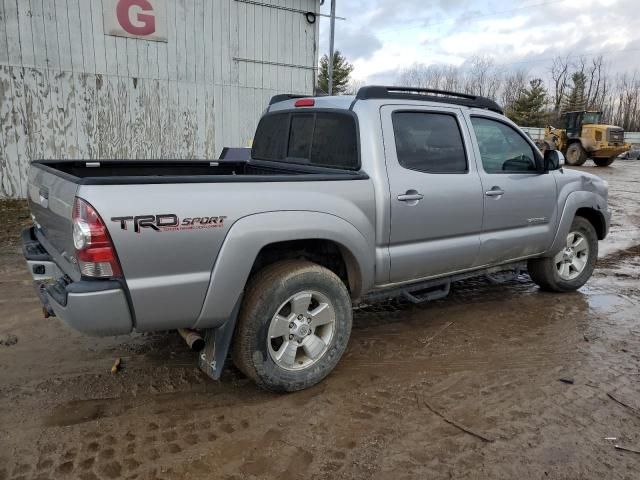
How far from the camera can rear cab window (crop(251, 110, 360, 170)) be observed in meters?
3.74

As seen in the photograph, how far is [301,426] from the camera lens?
2.99m

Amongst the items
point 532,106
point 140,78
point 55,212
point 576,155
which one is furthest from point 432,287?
point 532,106

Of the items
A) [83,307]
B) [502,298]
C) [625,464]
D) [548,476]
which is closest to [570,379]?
[625,464]

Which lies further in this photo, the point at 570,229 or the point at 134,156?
the point at 134,156

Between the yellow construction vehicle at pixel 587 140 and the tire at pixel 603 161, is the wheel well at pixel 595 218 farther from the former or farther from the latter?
the tire at pixel 603 161

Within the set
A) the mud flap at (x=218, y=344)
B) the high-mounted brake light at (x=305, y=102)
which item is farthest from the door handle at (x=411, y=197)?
the mud flap at (x=218, y=344)

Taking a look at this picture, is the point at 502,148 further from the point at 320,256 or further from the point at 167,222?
the point at 167,222

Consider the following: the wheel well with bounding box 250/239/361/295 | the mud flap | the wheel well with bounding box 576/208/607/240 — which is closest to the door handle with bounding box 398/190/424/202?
the wheel well with bounding box 250/239/361/295

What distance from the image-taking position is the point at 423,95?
160 inches

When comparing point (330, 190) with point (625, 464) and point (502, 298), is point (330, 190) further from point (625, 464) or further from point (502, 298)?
point (502, 298)

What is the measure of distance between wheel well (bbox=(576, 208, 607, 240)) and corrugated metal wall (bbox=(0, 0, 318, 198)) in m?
8.33

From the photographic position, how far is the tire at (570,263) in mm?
5277

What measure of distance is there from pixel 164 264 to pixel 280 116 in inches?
87.9

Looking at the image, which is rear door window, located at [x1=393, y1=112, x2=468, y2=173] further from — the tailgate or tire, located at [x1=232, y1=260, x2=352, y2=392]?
the tailgate
